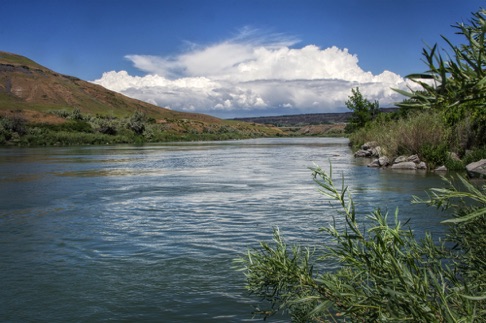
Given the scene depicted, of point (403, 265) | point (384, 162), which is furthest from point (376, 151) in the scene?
point (403, 265)

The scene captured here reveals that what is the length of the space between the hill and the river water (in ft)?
162

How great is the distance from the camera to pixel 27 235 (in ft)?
38.1

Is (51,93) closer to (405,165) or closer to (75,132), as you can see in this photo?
(75,132)

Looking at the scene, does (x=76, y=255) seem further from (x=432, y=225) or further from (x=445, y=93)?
(x=445, y=93)

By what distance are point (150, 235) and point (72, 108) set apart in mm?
119893

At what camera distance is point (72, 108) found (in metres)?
123

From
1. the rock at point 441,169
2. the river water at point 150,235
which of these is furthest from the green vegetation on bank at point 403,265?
the rock at point 441,169

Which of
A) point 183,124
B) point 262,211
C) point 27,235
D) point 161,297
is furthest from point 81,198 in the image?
point 183,124

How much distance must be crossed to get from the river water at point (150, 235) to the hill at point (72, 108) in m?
49.5

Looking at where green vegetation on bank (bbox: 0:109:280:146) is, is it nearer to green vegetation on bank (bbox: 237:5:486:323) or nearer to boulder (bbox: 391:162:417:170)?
boulder (bbox: 391:162:417:170)

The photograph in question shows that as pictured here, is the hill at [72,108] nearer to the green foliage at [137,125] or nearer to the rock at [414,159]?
the green foliage at [137,125]

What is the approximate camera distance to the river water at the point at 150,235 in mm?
7203

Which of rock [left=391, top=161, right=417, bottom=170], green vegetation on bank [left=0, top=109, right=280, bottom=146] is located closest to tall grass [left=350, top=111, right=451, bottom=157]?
rock [left=391, top=161, right=417, bottom=170]

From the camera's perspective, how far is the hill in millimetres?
80812
